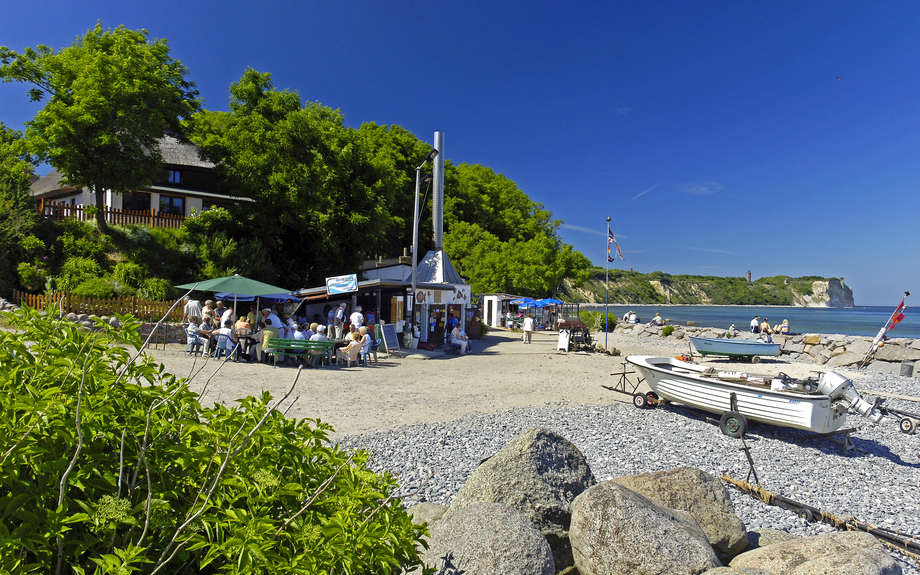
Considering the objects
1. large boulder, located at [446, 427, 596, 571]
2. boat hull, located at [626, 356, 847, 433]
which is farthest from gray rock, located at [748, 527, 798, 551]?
boat hull, located at [626, 356, 847, 433]

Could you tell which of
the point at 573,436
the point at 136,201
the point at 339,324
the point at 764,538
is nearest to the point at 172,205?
the point at 136,201

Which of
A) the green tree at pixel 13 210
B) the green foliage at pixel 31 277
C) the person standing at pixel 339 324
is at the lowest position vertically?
the person standing at pixel 339 324

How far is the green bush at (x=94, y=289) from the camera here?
663 inches

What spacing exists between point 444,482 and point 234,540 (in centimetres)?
537

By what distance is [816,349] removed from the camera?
87.4ft

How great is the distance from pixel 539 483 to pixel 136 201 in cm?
3194

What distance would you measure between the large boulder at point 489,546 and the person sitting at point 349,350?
12139 millimetres

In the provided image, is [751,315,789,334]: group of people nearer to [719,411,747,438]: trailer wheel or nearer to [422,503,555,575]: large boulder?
[719,411,747,438]: trailer wheel

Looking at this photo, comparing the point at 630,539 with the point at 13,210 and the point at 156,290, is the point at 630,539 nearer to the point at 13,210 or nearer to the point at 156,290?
the point at 156,290

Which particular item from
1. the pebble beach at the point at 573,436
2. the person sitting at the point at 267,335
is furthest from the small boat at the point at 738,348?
the person sitting at the point at 267,335

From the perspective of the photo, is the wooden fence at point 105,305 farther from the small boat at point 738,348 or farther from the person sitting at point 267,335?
the small boat at point 738,348

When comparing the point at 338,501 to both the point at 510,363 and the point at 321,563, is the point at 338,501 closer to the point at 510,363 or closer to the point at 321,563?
the point at 321,563

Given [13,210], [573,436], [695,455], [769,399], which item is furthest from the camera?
[13,210]

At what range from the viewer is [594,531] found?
140 inches
